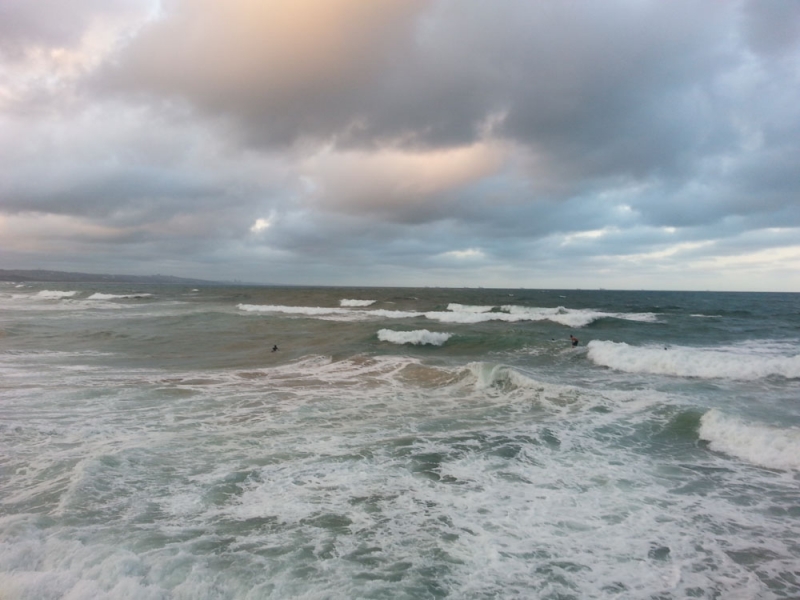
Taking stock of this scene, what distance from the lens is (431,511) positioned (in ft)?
21.0

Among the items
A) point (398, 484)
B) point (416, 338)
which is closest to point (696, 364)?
point (416, 338)

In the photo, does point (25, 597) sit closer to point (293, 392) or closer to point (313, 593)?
point (313, 593)

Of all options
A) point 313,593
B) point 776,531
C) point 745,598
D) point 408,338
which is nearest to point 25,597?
point 313,593

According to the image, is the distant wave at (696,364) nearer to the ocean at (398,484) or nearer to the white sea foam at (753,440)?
the ocean at (398,484)

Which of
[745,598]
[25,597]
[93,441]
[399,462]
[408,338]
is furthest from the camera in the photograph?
[408,338]

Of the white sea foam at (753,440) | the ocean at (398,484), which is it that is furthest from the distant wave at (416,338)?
the white sea foam at (753,440)

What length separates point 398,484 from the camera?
23.6 ft

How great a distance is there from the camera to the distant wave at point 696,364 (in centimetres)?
1641

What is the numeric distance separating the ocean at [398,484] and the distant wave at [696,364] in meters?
0.16

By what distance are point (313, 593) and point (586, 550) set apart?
3189 millimetres

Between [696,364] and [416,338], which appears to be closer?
[696,364]

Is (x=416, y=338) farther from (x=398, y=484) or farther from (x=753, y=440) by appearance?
(x=398, y=484)

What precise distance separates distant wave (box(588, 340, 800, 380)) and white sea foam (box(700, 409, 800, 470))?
7182mm

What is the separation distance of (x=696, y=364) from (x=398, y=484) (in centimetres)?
1477
